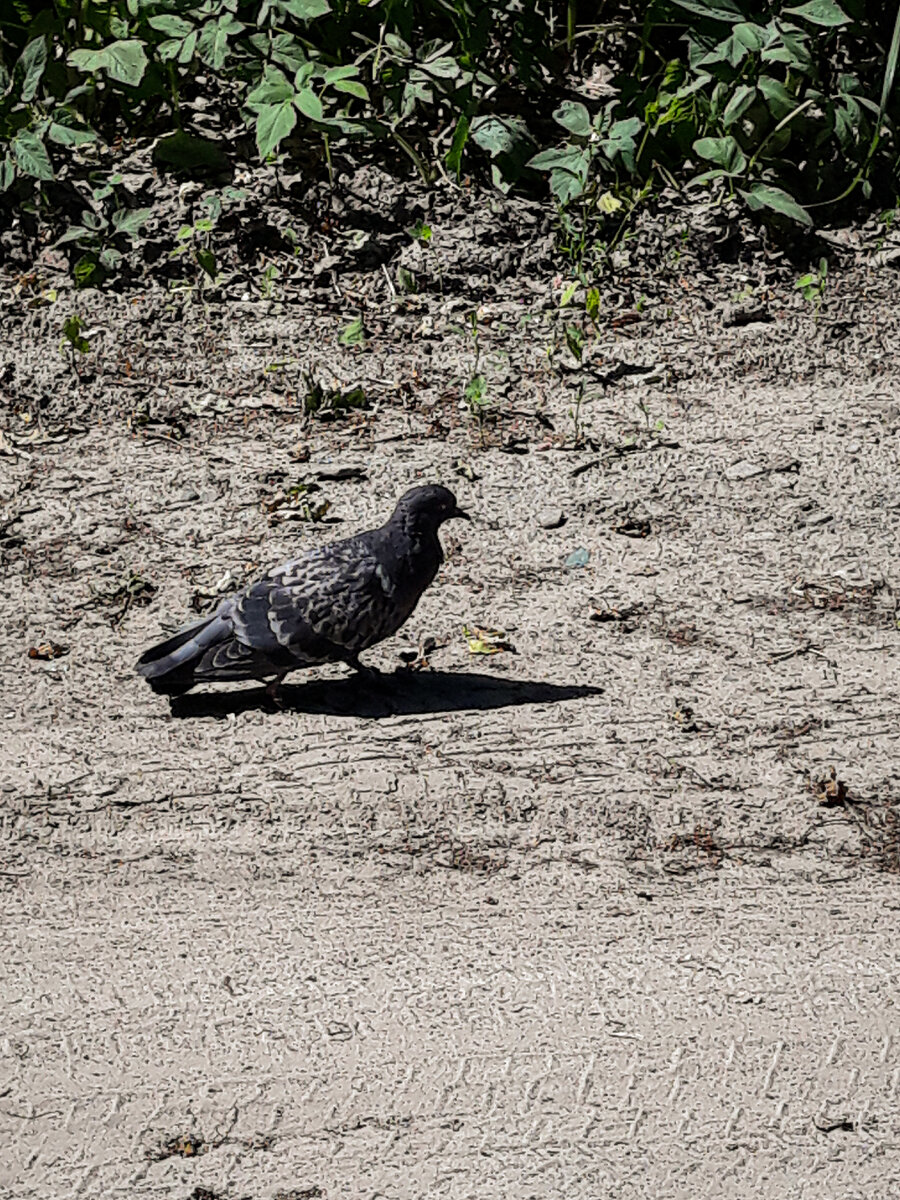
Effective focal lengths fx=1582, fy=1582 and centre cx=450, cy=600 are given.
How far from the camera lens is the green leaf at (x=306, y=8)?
7051mm

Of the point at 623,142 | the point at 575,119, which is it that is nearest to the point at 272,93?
the point at 575,119

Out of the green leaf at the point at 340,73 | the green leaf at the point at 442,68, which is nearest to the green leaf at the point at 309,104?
the green leaf at the point at 340,73

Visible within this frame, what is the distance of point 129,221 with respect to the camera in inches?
291

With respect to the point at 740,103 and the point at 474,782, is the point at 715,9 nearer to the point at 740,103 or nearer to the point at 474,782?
the point at 740,103

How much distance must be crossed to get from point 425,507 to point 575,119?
3065 millimetres

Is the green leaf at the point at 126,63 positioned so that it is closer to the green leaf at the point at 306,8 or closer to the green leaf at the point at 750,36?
the green leaf at the point at 306,8

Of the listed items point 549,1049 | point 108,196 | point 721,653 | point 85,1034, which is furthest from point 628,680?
point 108,196

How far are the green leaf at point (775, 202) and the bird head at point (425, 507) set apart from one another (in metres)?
2.87

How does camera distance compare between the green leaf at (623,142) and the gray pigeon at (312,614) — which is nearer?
the gray pigeon at (312,614)

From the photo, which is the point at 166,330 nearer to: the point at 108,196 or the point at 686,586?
the point at 108,196

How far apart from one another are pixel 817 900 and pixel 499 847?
88 cm

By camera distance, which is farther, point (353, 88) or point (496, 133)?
point (496, 133)

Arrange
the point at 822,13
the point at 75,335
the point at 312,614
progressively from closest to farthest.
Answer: the point at 312,614, the point at 75,335, the point at 822,13

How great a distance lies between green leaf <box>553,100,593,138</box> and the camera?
7.38 m
